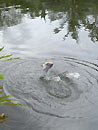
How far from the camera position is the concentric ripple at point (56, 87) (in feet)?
13.0

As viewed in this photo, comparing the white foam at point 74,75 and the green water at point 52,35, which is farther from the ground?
the green water at point 52,35

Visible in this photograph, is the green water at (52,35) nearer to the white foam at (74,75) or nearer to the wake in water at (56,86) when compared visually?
the wake in water at (56,86)

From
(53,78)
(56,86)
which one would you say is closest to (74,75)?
(53,78)

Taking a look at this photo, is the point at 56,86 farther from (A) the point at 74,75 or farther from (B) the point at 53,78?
(A) the point at 74,75

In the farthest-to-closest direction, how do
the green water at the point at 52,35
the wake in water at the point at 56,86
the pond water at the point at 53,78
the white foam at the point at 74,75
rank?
the green water at the point at 52,35, the white foam at the point at 74,75, the wake in water at the point at 56,86, the pond water at the point at 53,78

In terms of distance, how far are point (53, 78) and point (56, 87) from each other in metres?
0.49

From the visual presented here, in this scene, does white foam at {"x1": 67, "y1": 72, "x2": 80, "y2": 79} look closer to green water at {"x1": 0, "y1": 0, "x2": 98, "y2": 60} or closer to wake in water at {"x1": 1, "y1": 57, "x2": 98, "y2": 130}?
wake in water at {"x1": 1, "y1": 57, "x2": 98, "y2": 130}

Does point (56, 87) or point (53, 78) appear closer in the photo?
point (56, 87)

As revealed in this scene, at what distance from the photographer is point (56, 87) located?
4.76 meters

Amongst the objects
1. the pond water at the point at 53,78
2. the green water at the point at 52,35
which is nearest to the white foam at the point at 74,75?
the pond water at the point at 53,78

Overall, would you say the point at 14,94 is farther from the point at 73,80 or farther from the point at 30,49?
the point at 30,49

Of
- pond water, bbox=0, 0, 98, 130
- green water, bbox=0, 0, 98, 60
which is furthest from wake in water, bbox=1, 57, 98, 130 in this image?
green water, bbox=0, 0, 98, 60

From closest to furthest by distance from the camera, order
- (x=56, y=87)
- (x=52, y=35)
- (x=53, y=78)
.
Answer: (x=56, y=87) → (x=53, y=78) → (x=52, y=35)

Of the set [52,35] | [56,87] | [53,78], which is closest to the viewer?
[56,87]
